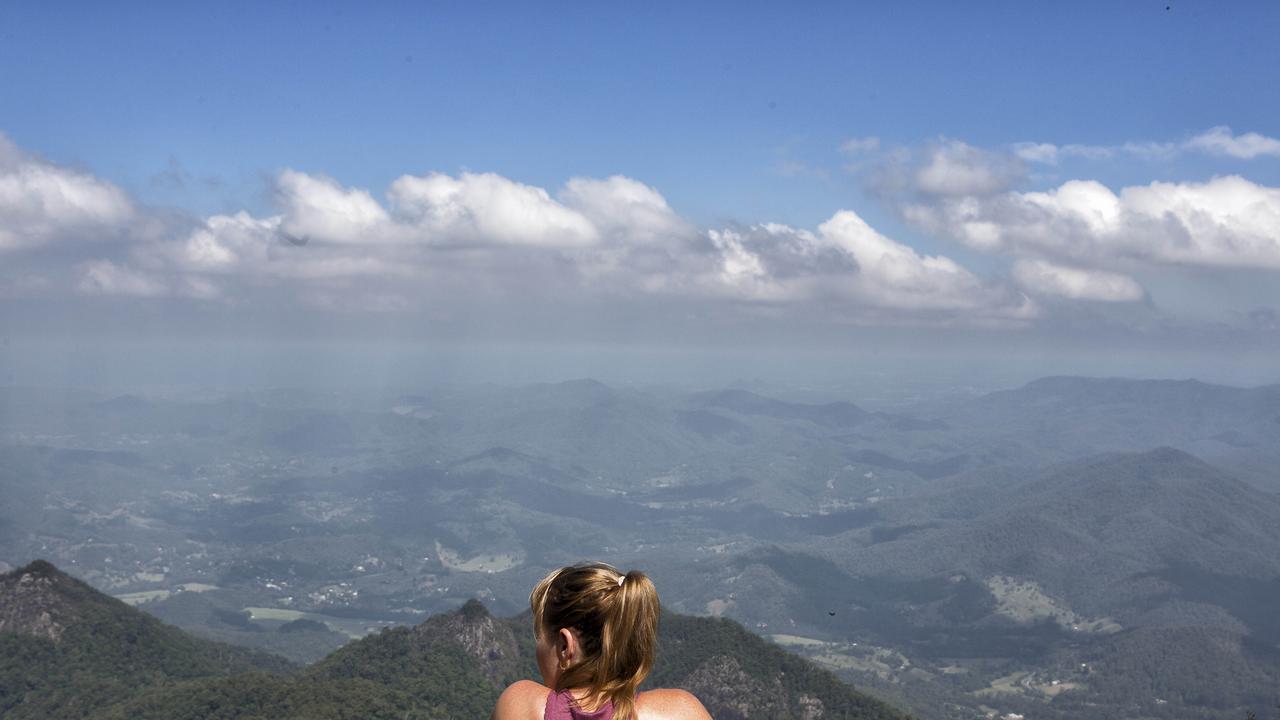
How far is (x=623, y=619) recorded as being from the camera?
487 centimetres

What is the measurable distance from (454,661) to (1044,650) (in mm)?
160369

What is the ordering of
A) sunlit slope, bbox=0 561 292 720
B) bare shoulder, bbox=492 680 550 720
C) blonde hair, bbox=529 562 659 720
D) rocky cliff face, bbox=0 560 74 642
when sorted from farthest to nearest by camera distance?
rocky cliff face, bbox=0 560 74 642
sunlit slope, bbox=0 561 292 720
blonde hair, bbox=529 562 659 720
bare shoulder, bbox=492 680 550 720

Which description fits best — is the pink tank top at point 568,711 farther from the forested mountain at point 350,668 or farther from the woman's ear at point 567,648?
the forested mountain at point 350,668

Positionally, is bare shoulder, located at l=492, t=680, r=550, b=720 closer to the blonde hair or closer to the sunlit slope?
the blonde hair

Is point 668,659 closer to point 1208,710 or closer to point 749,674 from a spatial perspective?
point 749,674

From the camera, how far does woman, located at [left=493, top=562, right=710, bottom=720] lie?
475cm

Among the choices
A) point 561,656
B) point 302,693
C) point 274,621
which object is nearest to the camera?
point 561,656

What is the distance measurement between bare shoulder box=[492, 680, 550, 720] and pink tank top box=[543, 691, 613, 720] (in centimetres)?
4

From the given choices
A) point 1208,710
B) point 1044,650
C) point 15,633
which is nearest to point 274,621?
point 15,633

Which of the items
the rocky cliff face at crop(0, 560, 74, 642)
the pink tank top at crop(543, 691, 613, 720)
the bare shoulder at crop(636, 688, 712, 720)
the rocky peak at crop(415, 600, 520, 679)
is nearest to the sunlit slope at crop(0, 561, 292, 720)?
the rocky cliff face at crop(0, 560, 74, 642)

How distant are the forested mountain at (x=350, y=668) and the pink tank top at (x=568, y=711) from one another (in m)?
61.0

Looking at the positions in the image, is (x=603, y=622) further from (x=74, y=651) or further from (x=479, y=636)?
(x=74, y=651)

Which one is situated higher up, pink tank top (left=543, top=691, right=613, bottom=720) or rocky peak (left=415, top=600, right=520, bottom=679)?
pink tank top (left=543, top=691, right=613, bottom=720)

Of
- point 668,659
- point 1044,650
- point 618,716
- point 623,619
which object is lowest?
point 1044,650
